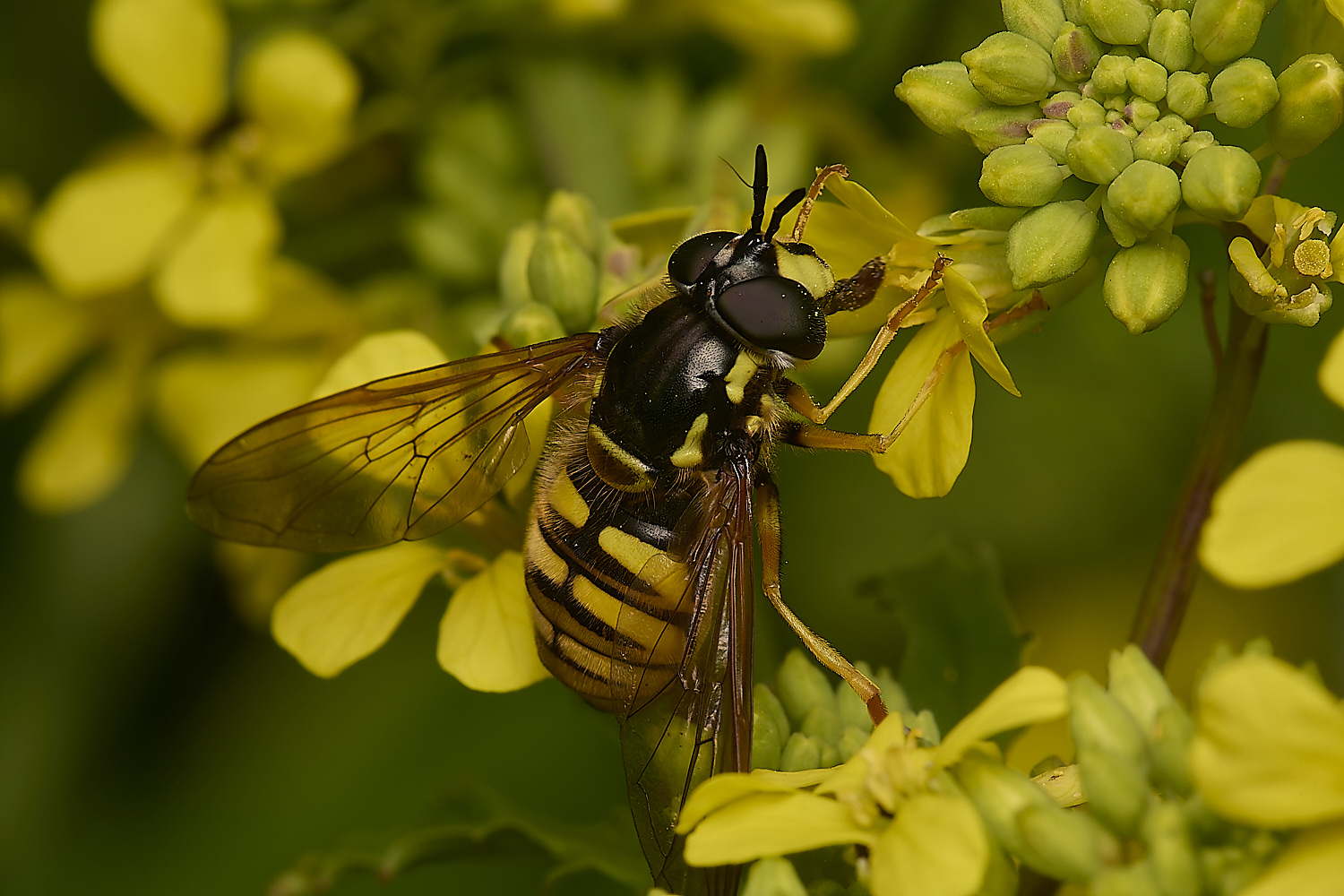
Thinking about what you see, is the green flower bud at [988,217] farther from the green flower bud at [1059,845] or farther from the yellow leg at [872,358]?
the green flower bud at [1059,845]

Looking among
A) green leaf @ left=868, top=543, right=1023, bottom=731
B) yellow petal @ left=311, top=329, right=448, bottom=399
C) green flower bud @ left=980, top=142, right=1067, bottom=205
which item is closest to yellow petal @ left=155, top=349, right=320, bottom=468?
yellow petal @ left=311, top=329, right=448, bottom=399

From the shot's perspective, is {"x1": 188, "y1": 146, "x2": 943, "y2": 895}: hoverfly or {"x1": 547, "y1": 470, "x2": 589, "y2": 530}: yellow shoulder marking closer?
{"x1": 188, "y1": 146, "x2": 943, "y2": 895}: hoverfly

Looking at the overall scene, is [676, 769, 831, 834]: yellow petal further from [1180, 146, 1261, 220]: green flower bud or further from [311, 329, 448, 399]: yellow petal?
[311, 329, 448, 399]: yellow petal

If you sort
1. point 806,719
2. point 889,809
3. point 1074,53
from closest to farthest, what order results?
point 889,809 → point 1074,53 → point 806,719

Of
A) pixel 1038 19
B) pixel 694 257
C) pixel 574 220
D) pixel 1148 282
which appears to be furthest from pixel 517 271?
pixel 1148 282

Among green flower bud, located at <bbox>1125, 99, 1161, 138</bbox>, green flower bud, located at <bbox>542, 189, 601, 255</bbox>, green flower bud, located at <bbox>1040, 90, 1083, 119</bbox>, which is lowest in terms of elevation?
green flower bud, located at <bbox>542, 189, 601, 255</bbox>

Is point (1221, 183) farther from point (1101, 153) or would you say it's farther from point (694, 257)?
point (694, 257)
